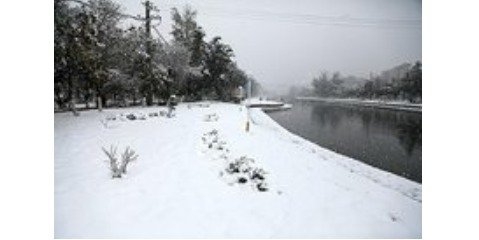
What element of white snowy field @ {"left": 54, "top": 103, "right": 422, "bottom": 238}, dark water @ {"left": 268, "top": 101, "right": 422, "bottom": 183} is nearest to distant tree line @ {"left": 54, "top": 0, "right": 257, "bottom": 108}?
white snowy field @ {"left": 54, "top": 103, "right": 422, "bottom": 238}

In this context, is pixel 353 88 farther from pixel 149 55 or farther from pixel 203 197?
pixel 203 197

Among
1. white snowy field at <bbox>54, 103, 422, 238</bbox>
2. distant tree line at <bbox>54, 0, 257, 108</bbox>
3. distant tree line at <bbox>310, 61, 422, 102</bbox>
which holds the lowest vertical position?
white snowy field at <bbox>54, 103, 422, 238</bbox>

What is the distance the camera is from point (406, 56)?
528 centimetres

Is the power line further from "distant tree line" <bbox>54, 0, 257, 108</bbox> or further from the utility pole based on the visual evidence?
"distant tree line" <bbox>54, 0, 257, 108</bbox>

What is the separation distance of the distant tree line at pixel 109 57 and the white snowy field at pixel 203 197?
118 centimetres

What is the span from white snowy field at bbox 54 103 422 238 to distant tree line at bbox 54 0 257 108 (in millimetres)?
1185

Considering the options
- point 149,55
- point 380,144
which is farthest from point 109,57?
point 380,144

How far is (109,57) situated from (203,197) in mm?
5214

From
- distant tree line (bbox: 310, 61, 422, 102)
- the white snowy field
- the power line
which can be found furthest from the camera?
distant tree line (bbox: 310, 61, 422, 102)

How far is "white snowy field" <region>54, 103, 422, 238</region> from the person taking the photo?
2973 mm

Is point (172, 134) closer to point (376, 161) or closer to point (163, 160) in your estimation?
point (163, 160)

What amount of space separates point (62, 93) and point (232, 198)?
5100 mm

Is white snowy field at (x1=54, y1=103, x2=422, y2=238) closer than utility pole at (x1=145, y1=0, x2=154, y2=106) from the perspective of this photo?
Yes

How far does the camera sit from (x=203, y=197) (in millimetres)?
3371
